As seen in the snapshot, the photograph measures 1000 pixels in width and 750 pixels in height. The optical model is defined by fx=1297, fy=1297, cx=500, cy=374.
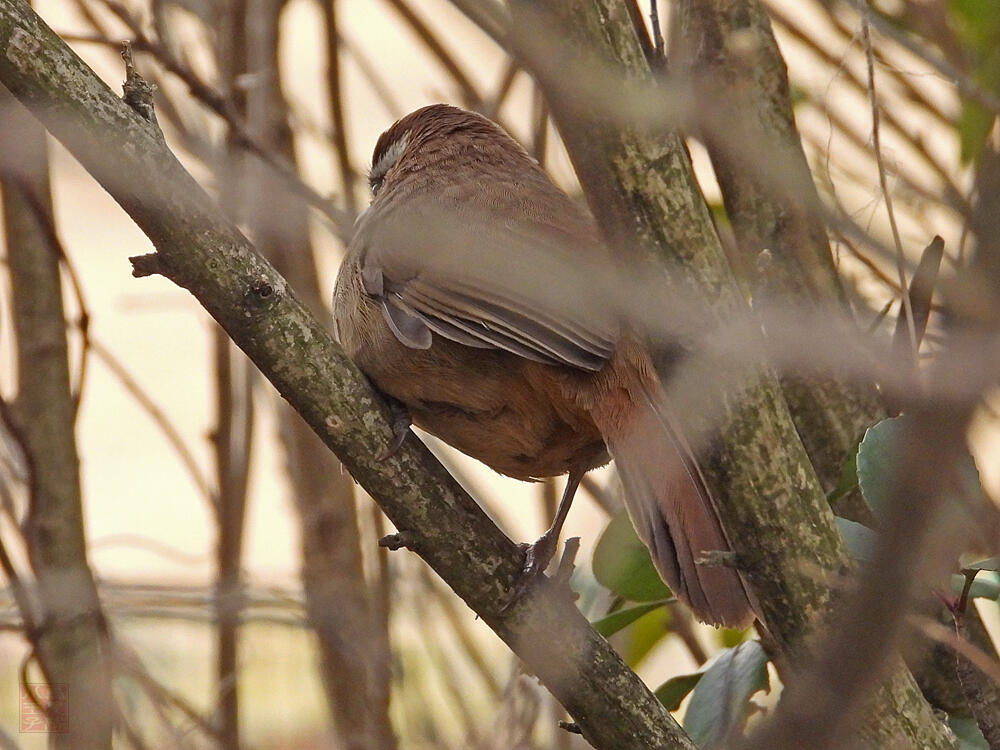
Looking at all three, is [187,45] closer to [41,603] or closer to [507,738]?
[41,603]

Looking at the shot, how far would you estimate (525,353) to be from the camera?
2.37 meters

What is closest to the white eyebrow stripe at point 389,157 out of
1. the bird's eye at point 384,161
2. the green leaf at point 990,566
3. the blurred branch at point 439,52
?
the bird's eye at point 384,161

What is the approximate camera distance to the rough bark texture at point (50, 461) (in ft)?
8.78

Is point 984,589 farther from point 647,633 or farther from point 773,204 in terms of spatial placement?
point 647,633

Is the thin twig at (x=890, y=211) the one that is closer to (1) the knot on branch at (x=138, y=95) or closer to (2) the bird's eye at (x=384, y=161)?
(1) the knot on branch at (x=138, y=95)

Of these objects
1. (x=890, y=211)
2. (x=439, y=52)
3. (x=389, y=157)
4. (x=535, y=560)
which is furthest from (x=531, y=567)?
(x=439, y=52)

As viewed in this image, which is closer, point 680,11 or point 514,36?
point 514,36

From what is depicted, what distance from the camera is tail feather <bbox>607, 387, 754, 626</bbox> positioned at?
2.28m

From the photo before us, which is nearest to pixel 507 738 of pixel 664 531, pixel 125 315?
pixel 664 531

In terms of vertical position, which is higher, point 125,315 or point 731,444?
point 125,315

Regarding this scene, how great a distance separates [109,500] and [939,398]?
729cm

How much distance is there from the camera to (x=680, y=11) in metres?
2.54

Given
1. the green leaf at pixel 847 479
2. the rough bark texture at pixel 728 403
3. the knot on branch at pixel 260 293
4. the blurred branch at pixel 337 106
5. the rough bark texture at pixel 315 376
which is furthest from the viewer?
the blurred branch at pixel 337 106

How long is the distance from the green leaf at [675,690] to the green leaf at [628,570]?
16 centimetres
